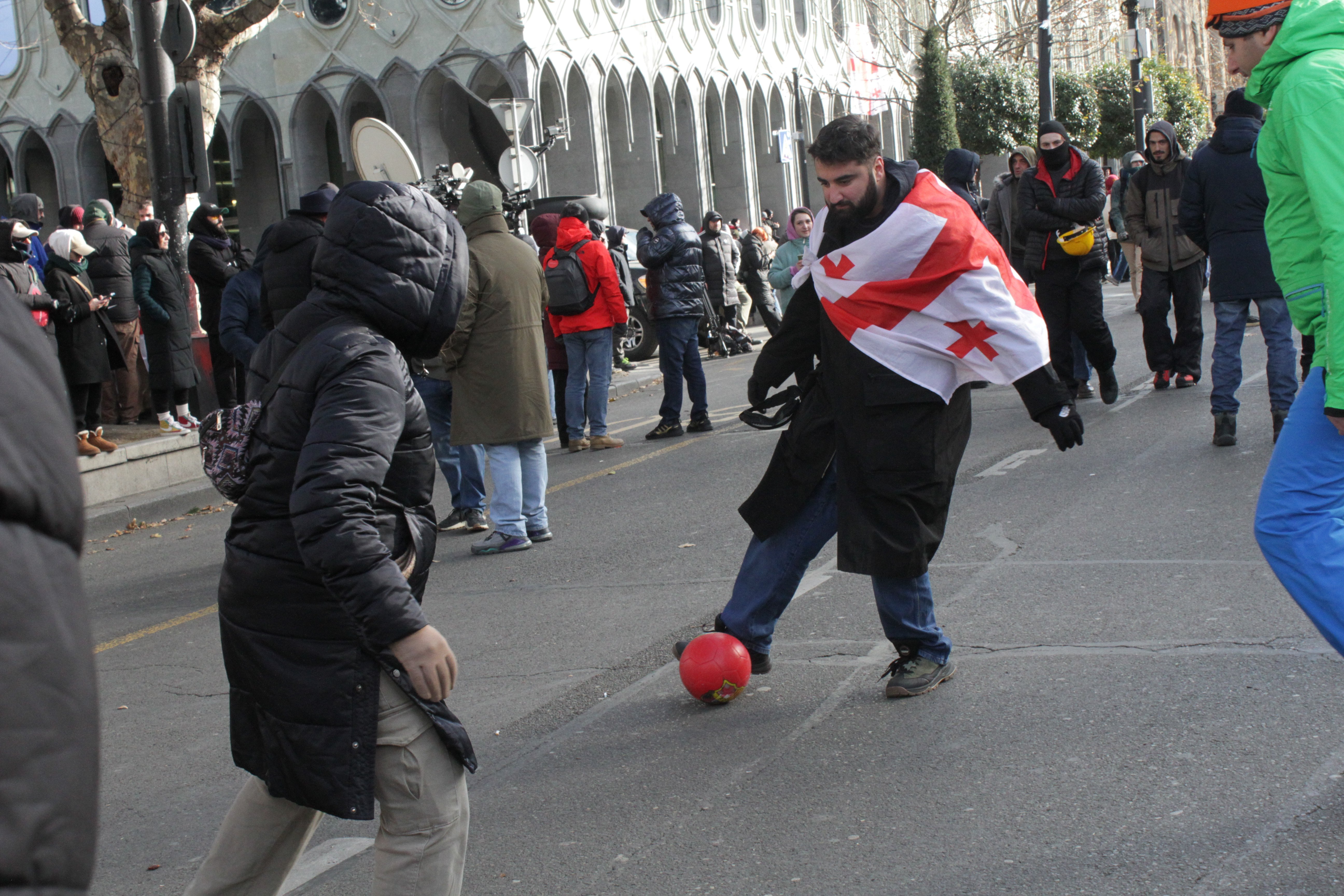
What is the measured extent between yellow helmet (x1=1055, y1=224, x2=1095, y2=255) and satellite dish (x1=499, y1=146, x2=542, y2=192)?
302 inches

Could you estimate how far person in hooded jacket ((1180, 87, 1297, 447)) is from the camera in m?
7.83

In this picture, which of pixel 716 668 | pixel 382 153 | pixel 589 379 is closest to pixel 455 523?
pixel 589 379

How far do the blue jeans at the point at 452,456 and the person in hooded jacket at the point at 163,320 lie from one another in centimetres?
338

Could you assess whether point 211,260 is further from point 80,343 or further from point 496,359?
point 496,359

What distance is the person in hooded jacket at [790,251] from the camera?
1259 cm

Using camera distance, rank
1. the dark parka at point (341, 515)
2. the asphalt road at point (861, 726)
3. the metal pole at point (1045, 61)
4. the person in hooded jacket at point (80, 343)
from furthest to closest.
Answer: the metal pole at point (1045, 61)
the person in hooded jacket at point (80, 343)
the asphalt road at point (861, 726)
the dark parka at point (341, 515)

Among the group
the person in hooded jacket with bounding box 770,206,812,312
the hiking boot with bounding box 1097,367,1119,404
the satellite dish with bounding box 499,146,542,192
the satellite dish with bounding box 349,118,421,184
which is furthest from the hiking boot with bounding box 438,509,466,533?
the satellite dish with bounding box 499,146,542,192

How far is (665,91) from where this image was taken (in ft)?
116

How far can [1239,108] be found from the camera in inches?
316

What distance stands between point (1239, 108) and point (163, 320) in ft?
26.5

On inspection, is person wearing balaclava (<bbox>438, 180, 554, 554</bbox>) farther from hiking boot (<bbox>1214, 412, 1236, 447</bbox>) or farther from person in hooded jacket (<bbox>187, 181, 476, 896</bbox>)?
person in hooded jacket (<bbox>187, 181, 476, 896</bbox>)

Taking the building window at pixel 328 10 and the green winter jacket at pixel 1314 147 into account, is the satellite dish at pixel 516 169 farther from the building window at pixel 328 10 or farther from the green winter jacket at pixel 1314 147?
the building window at pixel 328 10

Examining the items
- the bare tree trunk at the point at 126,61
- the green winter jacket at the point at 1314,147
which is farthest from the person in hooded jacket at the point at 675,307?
the green winter jacket at the point at 1314,147

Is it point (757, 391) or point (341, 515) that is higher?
point (341, 515)
